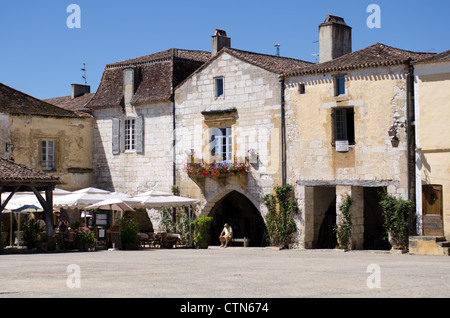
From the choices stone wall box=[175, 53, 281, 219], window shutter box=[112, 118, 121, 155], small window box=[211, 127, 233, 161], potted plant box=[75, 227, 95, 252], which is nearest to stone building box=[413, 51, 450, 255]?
stone wall box=[175, 53, 281, 219]

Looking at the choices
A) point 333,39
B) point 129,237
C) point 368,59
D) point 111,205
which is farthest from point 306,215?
point 111,205

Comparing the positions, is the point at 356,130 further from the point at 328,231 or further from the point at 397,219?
the point at 328,231

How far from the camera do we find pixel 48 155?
31.6 m

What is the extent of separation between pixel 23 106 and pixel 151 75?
5068mm

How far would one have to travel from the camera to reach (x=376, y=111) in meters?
25.2

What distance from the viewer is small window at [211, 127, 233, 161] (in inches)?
1147

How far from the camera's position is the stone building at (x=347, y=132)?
24781 mm

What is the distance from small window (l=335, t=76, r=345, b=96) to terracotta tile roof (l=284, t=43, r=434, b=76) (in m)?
0.36

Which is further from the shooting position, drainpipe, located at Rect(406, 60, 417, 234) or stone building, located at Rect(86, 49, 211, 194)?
stone building, located at Rect(86, 49, 211, 194)

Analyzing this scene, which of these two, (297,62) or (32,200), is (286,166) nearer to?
(297,62)

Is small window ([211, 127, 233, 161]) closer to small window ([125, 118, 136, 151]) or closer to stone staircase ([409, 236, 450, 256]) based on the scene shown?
small window ([125, 118, 136, 151])
